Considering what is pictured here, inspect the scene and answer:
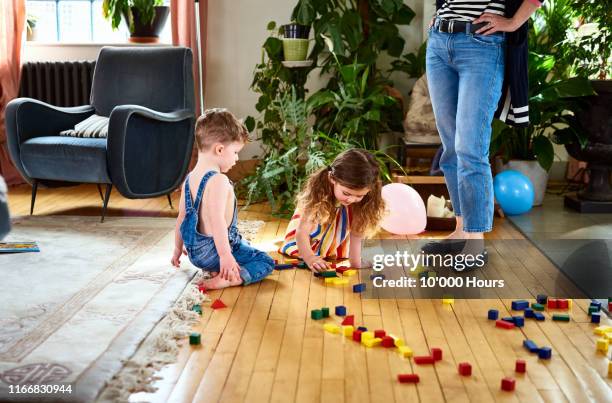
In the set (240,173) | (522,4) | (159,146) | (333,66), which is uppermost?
(522,4)

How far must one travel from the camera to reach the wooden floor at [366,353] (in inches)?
76.9

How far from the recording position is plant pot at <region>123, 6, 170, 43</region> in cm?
530

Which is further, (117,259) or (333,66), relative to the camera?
(333,66)

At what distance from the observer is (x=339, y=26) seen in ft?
15.6

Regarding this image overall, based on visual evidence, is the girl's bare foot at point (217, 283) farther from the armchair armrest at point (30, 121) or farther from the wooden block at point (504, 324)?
the armchair armrest at point (30, 121)

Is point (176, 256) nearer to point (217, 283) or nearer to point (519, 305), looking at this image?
point (217, 283)

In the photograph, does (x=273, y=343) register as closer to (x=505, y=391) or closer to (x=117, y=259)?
(x=505, y=391)

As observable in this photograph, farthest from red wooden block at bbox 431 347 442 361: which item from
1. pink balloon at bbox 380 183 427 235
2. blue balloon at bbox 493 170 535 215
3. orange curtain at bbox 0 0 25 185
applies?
orange curtain at bbox 0 0 25 185

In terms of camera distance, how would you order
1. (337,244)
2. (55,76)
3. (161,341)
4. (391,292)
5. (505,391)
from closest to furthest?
(505,391) → (161,341) → (391,292) → (337,244) → (55,76)

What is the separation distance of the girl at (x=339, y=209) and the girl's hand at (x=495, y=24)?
642 mm

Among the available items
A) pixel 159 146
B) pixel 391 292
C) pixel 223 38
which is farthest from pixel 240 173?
pixel 391 292

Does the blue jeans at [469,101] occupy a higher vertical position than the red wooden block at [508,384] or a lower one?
higher

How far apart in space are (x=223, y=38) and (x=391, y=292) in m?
3.06

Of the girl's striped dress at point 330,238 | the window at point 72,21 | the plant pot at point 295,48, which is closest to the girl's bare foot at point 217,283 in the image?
the girl's striped dress at point 330,238
